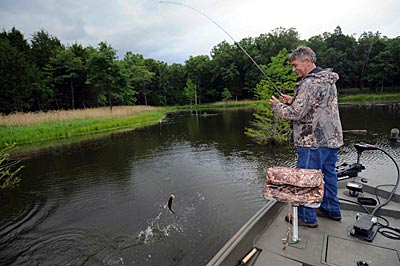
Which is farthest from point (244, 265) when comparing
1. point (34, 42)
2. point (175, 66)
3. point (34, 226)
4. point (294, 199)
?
point (175, 66)

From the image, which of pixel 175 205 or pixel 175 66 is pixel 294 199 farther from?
pixel 175 66

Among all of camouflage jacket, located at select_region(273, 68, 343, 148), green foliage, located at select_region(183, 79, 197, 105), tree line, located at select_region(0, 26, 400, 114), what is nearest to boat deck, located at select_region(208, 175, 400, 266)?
camouflage jacket, located at select_region(273, 68, 343, 148)

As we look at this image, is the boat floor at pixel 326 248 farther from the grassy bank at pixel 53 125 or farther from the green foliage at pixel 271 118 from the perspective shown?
the grassy bank at pixel 53 125

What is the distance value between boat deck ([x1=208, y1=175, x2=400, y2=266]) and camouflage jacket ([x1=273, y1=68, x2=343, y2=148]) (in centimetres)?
92

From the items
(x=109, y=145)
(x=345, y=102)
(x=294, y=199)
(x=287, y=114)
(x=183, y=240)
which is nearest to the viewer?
(x=294, y=199)

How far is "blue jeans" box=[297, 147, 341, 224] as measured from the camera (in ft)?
8.07

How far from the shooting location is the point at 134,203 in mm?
5609

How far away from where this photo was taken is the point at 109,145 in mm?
12312

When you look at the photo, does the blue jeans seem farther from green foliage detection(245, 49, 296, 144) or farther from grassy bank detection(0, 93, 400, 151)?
grassy bank detection(0, 93, 400, 151)

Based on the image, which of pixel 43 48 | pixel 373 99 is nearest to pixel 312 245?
pixel 43 48

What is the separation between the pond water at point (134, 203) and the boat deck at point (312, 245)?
4.84 feet

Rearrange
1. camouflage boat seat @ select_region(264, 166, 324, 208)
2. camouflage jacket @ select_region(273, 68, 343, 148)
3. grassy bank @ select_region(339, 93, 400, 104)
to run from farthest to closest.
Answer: grassy bank @ select_region(339, 93, 400, 104) < camouflage jacket @ select_region(273, 68, 343, 148) < camouflage boat seat @ select_region(264, 166, 324, 208)

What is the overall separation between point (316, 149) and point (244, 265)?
1.34 metres

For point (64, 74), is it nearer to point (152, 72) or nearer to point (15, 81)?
point (15, 81)
